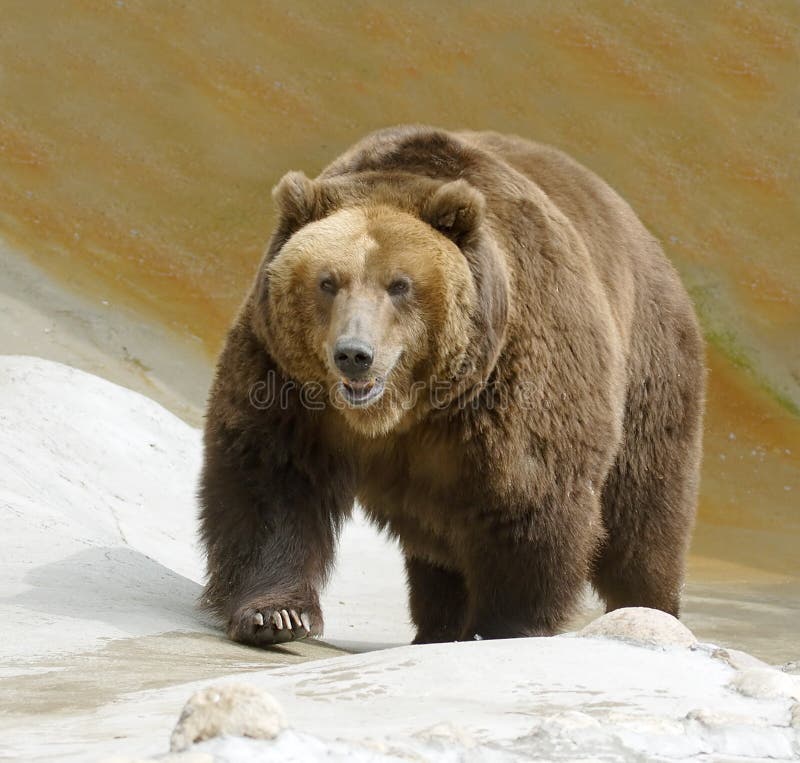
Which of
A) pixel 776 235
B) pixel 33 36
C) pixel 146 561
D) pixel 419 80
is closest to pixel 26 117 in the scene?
pixel 33 36

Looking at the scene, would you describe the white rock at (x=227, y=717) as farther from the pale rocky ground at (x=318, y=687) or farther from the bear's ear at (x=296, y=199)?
the bear's ear at (x=296, y=199)

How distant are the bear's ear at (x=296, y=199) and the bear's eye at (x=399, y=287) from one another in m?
0.54

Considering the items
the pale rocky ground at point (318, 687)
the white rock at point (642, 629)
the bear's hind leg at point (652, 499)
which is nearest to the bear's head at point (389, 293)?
the pale rocky ground at point (318, 687)

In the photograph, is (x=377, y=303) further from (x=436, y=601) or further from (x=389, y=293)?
(x=436, y=601)

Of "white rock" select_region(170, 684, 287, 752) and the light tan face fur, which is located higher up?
the light tan face fur

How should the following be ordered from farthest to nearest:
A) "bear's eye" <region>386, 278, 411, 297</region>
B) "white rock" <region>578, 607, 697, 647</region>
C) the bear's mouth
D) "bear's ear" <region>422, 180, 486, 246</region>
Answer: "bear's ear" <region>422, 180, 486, 246</region>
"bear's eye" <region>386, 278, 411, 297</region>
the bear's mouth
"white rock" <region>578, 607, 697, 647</region>

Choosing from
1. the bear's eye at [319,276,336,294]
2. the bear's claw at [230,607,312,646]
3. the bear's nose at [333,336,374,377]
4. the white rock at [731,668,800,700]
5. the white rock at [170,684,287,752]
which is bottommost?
the bear's claw at [230,607,312,646]

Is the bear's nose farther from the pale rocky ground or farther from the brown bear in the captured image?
the pale rocky ground

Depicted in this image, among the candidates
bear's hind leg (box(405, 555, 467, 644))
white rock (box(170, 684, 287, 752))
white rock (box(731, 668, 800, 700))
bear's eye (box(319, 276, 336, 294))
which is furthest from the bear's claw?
white rock (box(170, 684, 287, 752))

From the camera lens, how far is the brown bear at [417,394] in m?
5.40

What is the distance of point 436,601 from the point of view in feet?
23.6

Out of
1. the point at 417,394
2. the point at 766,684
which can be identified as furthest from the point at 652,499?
the point at 766,684

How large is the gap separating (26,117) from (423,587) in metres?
13.1

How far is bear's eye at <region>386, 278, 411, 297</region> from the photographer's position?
532 centimetres
